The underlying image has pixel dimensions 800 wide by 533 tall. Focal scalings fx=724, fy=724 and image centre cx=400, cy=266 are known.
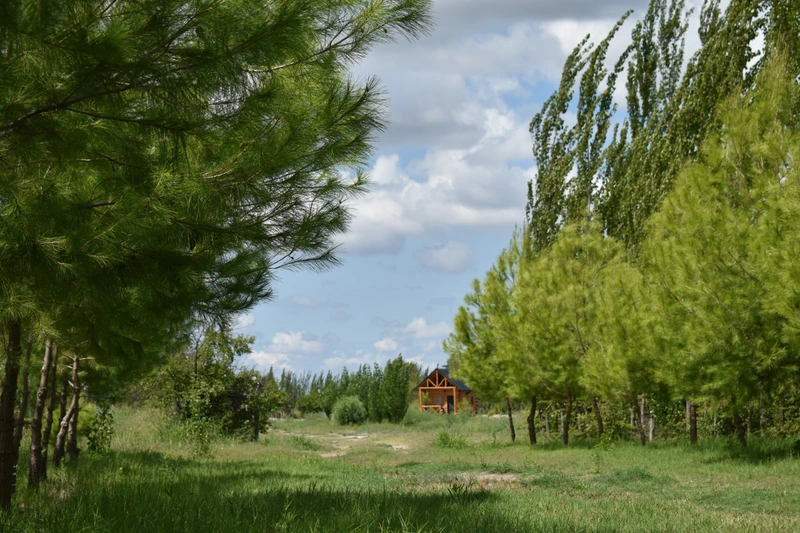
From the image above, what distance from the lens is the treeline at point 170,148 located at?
429cm

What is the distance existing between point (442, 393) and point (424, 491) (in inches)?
1768

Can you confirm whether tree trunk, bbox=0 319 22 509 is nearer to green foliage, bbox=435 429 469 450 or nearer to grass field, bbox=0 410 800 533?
grass field, bbox=0 410 800 533

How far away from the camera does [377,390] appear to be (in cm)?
4300

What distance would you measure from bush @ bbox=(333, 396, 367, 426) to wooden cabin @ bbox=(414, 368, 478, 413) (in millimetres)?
11019

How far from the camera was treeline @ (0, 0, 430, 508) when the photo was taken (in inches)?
169

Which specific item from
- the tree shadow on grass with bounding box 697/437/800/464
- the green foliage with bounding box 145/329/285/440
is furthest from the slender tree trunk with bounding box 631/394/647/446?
the green foliage with bounding box 145/329/285/440

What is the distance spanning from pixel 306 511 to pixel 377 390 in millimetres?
36919

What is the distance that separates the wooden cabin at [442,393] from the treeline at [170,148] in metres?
45.5

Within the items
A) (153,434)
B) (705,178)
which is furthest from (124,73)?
(153,434)

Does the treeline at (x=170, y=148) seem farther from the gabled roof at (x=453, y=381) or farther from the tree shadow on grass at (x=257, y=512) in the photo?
the gabled roof at (x=453, y=381)

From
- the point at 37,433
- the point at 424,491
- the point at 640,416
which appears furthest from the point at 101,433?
the point at 640,416

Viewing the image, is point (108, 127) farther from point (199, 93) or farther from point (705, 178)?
point (705, 178)

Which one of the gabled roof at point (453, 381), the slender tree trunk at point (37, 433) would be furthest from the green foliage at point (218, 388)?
the gabled roof at point (453, 381)

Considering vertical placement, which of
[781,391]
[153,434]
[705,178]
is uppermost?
[705,178]
